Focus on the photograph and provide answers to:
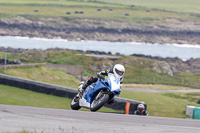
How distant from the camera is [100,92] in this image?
13.8 meters

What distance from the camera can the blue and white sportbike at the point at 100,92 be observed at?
1348 centimetres

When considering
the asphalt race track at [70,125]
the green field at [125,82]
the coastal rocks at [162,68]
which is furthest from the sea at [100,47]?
the asphalt race track at [70,125]

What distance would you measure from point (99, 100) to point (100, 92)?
251 mm

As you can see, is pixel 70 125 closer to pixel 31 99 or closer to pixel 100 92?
pixel 100 92

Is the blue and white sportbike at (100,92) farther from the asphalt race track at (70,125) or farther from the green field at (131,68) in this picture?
the green field at (131,68)

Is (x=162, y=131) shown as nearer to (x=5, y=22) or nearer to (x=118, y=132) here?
(x=118, y=132)

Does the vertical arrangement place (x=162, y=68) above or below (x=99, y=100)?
below

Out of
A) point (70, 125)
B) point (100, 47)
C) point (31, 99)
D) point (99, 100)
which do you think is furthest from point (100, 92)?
point (100, 47)

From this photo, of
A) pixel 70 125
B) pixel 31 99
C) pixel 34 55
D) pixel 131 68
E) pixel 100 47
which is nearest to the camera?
pixel 70 125

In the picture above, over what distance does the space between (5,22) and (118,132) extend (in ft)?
639

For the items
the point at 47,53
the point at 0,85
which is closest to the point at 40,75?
the point at 0,85

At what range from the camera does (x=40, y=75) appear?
40.3 m

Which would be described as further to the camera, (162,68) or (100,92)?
(162,68)

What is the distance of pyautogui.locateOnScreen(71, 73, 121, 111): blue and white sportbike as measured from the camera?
1348 centimetres
